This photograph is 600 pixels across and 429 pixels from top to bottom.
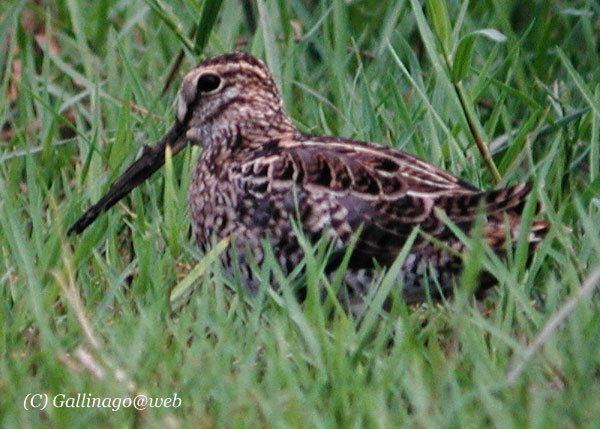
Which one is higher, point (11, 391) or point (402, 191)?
point (11, 391)

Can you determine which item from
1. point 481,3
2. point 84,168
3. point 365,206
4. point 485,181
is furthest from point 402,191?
point 481,3

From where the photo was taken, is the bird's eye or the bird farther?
the bird's eye

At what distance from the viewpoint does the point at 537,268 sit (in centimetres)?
361

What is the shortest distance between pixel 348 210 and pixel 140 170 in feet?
2.68

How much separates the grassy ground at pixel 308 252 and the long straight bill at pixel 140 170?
0.06 meters

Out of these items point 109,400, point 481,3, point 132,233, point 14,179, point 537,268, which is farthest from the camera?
point 481,3

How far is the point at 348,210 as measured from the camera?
3.68m

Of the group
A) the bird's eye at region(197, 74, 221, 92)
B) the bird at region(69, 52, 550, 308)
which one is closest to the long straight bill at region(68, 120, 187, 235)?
Result: the bird at region(69, 52, 550, 308)

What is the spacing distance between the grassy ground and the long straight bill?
55mm

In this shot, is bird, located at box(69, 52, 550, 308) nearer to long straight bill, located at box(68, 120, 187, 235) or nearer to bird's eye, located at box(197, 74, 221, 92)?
long straight bill, located at box(68, 120, 187, 235)

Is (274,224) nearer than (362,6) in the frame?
Yes

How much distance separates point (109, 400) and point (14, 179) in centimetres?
166

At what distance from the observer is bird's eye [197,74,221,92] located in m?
4.27

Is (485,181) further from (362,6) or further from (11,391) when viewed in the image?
(11,391)
